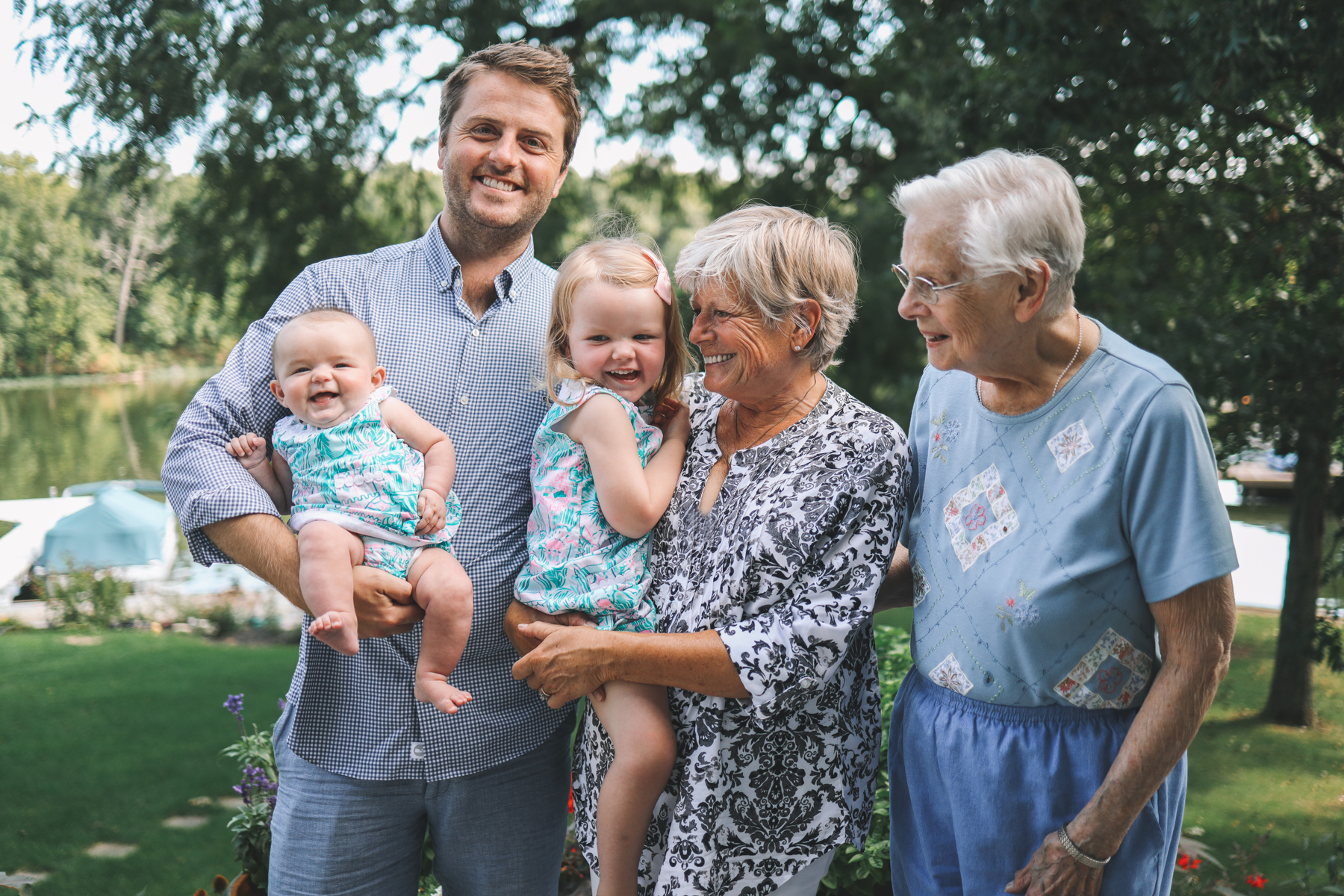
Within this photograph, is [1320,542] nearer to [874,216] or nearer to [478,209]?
[874,216]

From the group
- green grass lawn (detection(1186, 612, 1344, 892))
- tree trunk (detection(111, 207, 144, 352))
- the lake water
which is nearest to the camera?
green grass lawn (detection(1186, 612, 1344, 892))

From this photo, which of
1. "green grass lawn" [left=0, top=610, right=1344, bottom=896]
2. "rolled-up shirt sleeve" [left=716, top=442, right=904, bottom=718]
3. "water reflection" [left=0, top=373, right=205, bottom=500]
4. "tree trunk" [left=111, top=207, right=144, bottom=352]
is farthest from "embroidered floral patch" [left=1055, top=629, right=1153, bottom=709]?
"water reflection" [left=0, top=373, right=205, bottom=500]

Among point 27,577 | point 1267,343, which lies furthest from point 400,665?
point 27,577

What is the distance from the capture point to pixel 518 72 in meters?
1.96

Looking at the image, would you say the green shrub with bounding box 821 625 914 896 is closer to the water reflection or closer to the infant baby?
the infant baby

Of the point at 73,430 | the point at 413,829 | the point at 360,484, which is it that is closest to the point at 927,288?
the point at 360,484

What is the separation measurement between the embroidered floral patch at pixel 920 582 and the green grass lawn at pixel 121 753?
4168mm

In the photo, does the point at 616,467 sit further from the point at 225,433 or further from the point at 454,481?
the point at 225,433

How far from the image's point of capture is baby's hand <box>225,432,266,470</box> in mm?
1801

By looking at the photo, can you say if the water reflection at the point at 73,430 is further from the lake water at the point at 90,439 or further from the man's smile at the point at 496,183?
the man's smile at the point at 496,183

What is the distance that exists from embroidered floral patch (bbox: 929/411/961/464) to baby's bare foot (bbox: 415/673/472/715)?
3.24ft

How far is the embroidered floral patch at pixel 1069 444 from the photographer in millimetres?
1469

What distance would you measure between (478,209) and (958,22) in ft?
14.2

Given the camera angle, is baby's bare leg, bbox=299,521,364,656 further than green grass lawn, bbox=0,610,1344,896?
No
